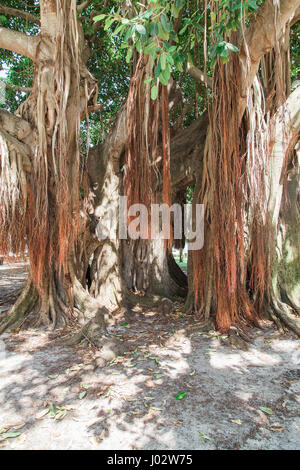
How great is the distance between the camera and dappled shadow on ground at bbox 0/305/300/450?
4.98 feet

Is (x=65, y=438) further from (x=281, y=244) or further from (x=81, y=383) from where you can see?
(x=281, y=244)

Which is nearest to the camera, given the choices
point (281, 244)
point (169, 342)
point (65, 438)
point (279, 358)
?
point (65, 438)

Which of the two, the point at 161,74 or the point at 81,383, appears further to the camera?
the point at 81,383

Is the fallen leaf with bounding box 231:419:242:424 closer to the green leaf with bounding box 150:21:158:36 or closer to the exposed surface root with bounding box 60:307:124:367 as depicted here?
the exposed surface root with bounding box 60:307:124:367

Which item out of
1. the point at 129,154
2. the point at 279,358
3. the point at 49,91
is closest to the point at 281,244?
the point at 279,358

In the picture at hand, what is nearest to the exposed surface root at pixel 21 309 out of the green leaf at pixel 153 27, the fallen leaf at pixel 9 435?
the fallen leaf at pixel 9 435

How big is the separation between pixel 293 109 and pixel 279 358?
96.9 inches

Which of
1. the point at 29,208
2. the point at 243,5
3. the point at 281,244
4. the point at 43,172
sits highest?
the point at 243,5

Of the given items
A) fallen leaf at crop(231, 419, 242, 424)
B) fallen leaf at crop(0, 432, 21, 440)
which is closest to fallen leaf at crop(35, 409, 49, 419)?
fallen leaf at crop(0, 432, 21, 440)

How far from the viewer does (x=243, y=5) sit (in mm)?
1747

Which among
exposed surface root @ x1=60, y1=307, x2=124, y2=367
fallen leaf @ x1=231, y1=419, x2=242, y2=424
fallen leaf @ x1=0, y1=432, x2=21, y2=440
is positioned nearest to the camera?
fallen leaf @ x1=0, y1=432, x2=21, y2=440

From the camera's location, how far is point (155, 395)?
6.25 ft

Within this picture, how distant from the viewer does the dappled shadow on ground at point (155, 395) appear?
152 centimetres

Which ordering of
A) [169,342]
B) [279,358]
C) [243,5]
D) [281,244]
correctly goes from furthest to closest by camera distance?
[281,244], [169,342], [279,358], [243,5]
